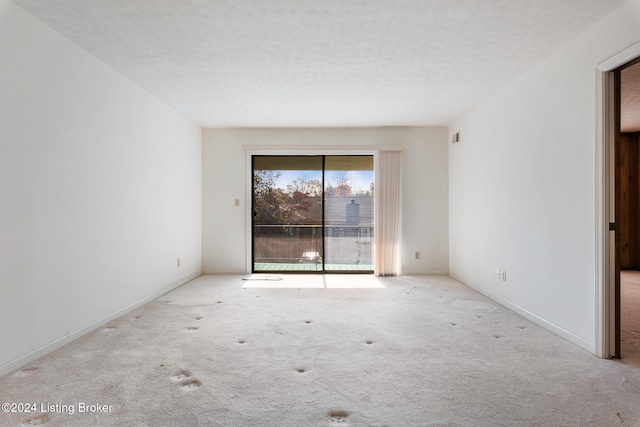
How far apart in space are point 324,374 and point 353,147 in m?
3.93

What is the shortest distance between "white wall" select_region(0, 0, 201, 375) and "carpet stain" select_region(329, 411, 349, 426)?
7.06 ft

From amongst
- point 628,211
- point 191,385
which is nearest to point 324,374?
point 191,385

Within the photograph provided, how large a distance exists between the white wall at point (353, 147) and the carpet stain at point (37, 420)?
3.79m

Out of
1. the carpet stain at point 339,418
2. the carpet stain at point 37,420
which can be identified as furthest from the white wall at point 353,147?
the carpet stain at point 339,418

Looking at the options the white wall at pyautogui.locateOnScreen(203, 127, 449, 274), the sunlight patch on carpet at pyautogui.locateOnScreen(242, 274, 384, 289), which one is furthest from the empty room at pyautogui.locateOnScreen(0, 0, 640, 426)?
the white wall at pyautogui.locateOnScreen(203, 127, 449, 274)

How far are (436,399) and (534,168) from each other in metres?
2.45

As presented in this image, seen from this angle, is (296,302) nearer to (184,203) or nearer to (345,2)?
(184,203)

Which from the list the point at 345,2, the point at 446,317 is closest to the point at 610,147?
the point at 446,317

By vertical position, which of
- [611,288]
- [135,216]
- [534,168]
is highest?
[534,168]

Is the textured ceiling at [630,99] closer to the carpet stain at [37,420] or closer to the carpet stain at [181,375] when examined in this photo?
the carpet stain at [181,375]

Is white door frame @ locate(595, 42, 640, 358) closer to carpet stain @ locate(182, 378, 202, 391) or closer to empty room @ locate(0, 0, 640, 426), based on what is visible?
empty room @ locate(0, 0, 640, 426)

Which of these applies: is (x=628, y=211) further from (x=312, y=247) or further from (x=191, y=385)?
(x=191, y=385)

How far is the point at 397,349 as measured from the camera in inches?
101

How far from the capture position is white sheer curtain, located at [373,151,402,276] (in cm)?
537
